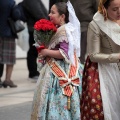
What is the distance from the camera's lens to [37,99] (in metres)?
5.63

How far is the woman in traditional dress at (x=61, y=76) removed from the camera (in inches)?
219

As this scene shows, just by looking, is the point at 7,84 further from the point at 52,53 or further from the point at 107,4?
the point at 107,4

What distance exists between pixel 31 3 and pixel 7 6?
1063 mm

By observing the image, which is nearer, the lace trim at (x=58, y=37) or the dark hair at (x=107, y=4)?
the dark hair at (x=107, y=4)

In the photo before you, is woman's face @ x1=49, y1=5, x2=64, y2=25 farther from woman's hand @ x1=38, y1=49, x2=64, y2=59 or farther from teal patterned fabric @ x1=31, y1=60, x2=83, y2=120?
teal patterned fabric @ x1=31, y1=60, x2=83, y2=120

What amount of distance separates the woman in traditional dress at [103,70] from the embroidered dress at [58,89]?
0.93 metres

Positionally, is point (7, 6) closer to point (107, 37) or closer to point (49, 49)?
point (49, 49)

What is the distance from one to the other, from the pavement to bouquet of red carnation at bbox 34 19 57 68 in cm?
184

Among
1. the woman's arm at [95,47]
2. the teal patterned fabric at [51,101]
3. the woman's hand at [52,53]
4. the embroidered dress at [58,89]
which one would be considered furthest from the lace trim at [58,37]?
the woman's arm at [95,47]

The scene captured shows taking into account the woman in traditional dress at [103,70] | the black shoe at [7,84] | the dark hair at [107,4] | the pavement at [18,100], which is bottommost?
the pavement at [18,100]

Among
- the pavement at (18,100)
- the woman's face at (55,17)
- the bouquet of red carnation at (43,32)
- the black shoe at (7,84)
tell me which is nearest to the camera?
the bouquet of red carnation at (43,32)

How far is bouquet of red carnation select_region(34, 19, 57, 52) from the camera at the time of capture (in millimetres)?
5543

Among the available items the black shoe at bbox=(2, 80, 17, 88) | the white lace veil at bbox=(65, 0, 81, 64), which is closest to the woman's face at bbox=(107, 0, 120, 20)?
the white lace veil at bbox=(65, 0, 81, 64)

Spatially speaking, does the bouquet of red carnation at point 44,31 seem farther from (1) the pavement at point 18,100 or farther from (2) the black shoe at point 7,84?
(2) the black shoe at point 7,84
